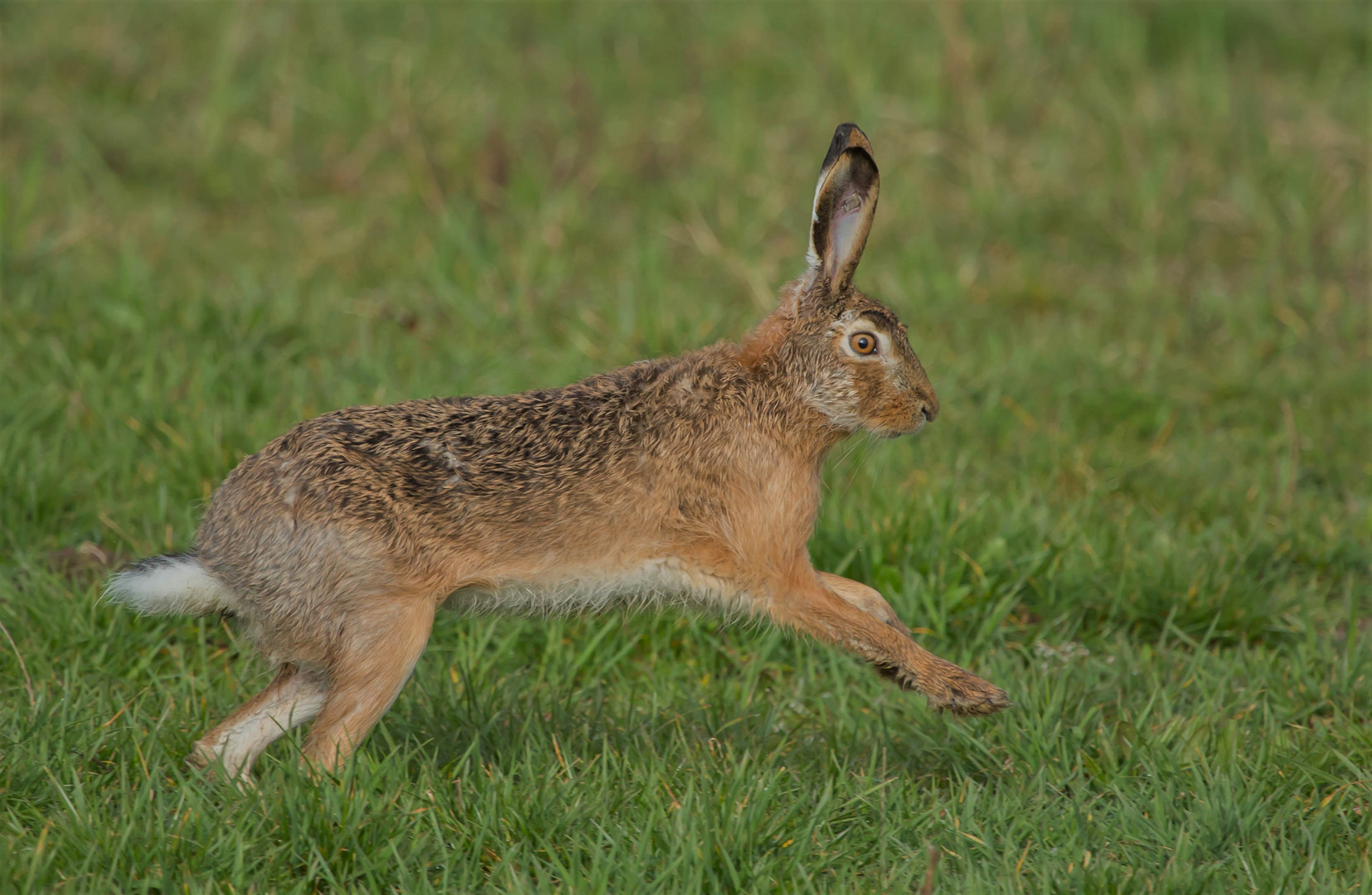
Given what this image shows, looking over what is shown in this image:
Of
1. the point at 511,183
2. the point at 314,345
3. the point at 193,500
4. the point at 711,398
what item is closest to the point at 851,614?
the point at 711,398

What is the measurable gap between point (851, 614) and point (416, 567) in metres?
1.15

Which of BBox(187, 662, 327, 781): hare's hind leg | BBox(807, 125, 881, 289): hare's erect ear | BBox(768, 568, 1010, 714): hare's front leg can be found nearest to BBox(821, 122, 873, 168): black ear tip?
BBox(807, 125, 881, 289): hare's erect ear

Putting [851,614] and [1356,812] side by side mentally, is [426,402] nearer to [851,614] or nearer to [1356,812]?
[851,614]

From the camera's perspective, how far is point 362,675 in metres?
3.55

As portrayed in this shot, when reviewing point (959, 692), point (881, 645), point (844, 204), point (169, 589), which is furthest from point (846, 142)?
point (169, 589)

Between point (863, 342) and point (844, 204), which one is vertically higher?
point (844, 204)

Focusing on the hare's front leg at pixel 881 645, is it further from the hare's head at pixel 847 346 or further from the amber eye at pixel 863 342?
the amber eye at pixel 863 342

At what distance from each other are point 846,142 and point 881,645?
136cm

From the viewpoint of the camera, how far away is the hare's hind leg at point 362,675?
3551 millimetres

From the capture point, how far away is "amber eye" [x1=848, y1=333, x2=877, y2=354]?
4.08 m

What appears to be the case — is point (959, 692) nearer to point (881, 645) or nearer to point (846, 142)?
point (881, 645)

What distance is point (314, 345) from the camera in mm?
6383

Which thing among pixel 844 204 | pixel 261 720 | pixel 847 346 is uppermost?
pixel 844 204

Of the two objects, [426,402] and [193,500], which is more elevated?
[426,402]
